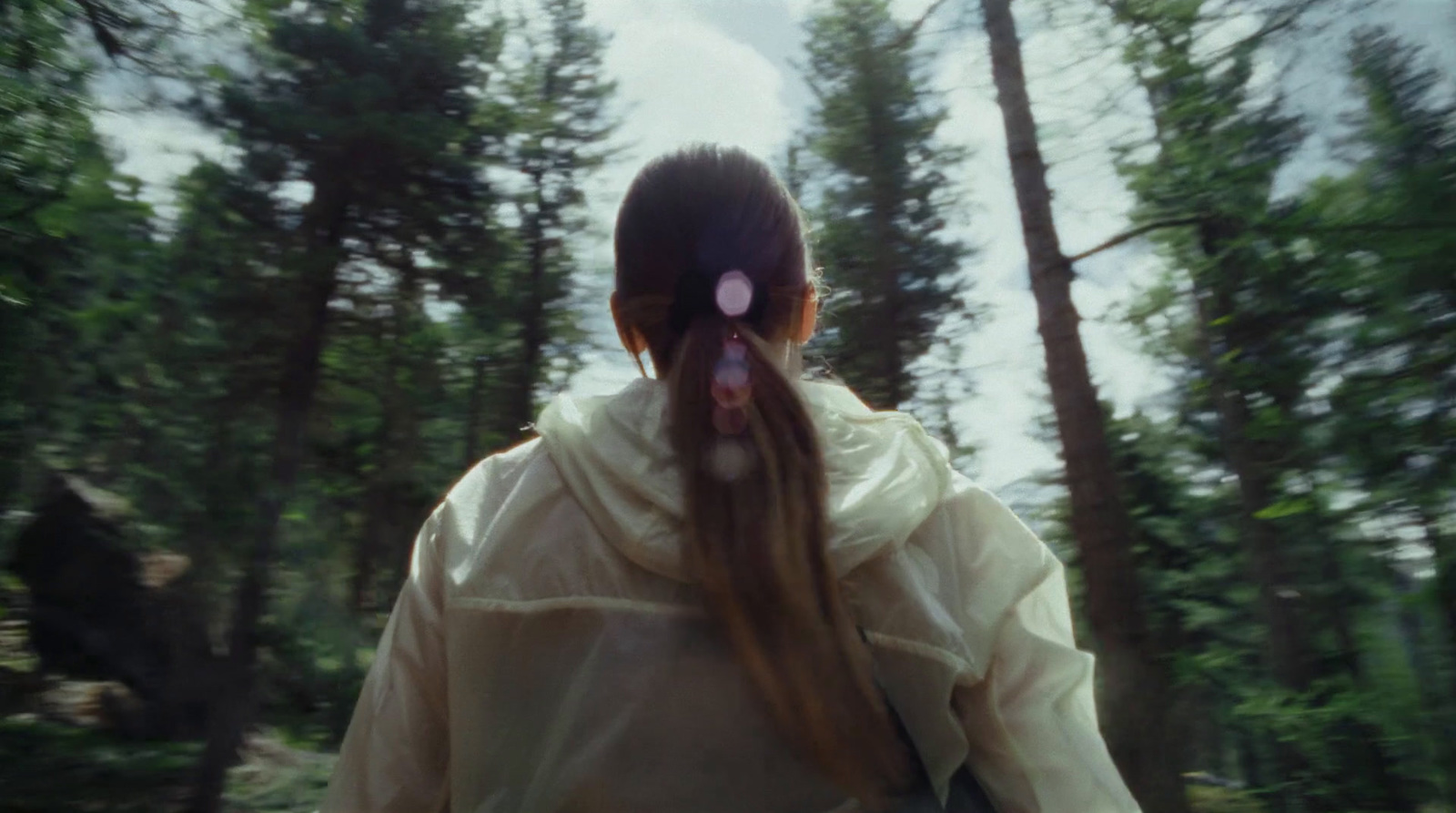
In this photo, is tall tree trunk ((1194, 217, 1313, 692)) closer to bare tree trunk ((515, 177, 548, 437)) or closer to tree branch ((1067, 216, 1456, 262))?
tree branch ((1067, 216, 1456, 262))

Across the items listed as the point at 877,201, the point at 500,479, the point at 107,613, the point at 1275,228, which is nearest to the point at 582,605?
the point at 500,479

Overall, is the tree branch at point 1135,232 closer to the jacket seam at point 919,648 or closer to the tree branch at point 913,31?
the tree branch at point 913,31

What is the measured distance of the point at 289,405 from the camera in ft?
41.6

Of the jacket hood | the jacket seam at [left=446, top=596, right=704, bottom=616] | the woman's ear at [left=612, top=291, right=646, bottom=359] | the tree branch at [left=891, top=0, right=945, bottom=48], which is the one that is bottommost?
the jacket seam at [left=446, top=596, right=704, bottom=616]

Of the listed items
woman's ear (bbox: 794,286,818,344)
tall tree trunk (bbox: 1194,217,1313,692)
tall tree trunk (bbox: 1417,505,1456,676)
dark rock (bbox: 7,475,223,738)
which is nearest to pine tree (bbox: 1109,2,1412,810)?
tall tree trunk (bbox: 1194,217,1313,692)

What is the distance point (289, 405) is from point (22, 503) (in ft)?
9.20

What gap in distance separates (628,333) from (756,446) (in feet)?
0.92

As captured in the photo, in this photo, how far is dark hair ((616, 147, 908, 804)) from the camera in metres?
1.15

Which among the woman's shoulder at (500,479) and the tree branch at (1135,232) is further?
the tree branch at (1135,232)

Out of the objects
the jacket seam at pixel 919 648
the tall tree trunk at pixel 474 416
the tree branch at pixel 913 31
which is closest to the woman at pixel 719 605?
the jacket seam at pixel 919 648

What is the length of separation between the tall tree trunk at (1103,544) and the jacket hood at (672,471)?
4.83 meters

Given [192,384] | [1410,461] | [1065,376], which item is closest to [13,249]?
[192,384]

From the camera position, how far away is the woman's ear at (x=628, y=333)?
142cm

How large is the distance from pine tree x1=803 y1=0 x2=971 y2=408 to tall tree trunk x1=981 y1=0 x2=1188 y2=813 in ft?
28.9
